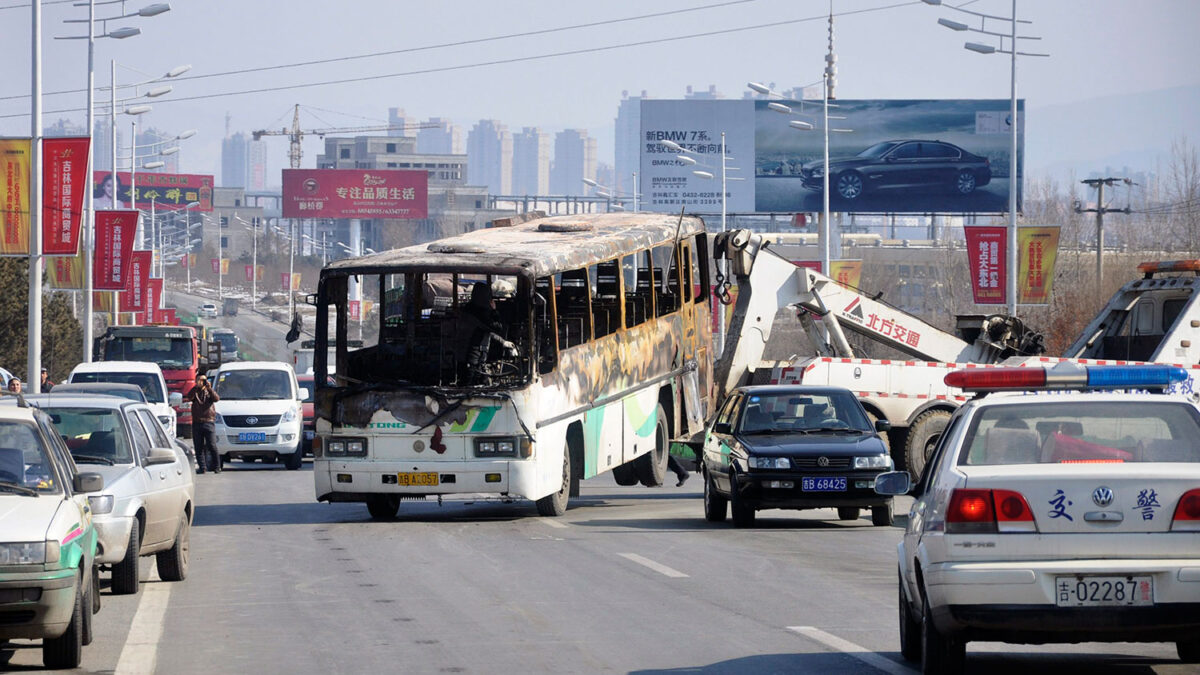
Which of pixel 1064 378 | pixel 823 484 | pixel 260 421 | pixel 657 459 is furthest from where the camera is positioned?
pixel 260 421

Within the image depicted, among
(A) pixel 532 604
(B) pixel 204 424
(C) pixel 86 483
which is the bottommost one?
(B) pixel 204 424

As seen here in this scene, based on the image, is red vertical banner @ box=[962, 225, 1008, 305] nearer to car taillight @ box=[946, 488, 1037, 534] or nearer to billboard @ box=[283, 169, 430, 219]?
car taillight @ box=[946, 488, 1037, 534]

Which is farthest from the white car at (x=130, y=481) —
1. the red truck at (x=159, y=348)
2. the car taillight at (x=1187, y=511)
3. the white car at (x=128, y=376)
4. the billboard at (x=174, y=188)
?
the billboard at (x=174, y=188)

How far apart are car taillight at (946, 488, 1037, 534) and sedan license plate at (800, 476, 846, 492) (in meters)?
9.83

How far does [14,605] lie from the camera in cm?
908

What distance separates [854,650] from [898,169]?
71.7 meters

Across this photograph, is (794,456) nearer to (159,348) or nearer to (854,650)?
(854,650)

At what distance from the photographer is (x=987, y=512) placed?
27.0ft

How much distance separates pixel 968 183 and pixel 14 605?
74.9 m

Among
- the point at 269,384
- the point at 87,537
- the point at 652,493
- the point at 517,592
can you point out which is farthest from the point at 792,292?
the point at 87,537

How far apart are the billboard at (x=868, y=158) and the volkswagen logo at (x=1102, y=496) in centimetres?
7232

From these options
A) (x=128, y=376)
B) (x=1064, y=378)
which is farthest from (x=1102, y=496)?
(x=128, y=376)

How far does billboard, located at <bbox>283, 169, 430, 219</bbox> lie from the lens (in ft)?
433

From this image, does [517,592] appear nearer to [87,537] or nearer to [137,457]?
[137,457]
